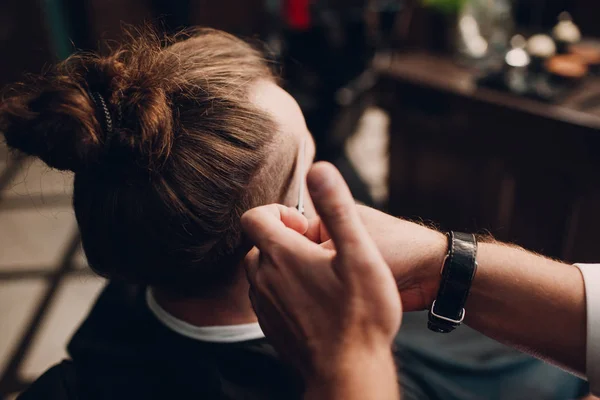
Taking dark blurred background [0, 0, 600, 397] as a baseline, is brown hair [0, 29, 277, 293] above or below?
above

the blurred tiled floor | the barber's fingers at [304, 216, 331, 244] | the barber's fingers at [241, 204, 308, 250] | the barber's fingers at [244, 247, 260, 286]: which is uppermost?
the barber's fingers at [241, 204, 308, 250]

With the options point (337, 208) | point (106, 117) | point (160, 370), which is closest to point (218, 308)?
point (160, 370)

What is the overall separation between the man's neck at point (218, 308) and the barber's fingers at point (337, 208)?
1.79 ft

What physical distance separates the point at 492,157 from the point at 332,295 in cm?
182

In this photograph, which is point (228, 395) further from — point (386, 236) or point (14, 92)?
point (14, 92)

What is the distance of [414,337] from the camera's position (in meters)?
1.45

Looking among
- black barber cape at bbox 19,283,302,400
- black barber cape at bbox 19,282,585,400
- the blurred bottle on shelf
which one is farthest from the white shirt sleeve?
the blurred bottle on shelf

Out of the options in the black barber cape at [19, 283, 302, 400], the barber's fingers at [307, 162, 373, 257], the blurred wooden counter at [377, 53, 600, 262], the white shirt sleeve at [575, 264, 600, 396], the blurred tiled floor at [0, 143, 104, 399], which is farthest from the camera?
the blurred tiled floor at [0, 143, 104, 399]

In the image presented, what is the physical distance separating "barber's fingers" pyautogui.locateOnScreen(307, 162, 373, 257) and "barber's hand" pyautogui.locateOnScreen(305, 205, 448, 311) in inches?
15.4

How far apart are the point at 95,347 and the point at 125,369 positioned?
10cm

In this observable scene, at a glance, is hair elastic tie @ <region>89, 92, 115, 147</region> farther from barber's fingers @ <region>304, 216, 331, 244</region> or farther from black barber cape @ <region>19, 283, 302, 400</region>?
black barber cape @ <region>19, 283, 302, 400</region>

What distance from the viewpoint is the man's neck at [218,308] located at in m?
1.10

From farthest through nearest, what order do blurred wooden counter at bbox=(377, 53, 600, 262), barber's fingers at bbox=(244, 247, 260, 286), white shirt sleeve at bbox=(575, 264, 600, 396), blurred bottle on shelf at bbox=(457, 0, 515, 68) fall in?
blurred bottle on shelf at bbox=(457, 0, 515, 68), blurred wooden counter at bbox=(377, 53, 600, 262), white shirt sleeve at bbox=(575, 264, 600, 396), barber's fingers at bbox=(244, 247, 260, 286)

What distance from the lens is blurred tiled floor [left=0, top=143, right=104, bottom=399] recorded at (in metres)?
2.29
